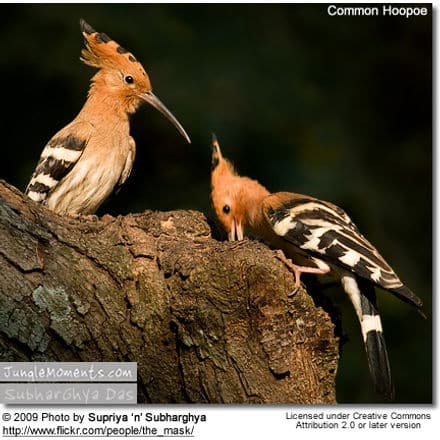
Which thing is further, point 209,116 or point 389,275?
point 209,116

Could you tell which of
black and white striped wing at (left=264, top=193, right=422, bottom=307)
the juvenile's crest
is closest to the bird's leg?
black and white striped wing at (left=264, top=193, right=422, bottom=307)

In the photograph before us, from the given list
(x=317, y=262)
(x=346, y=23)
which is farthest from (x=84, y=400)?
(x=346, y=23)

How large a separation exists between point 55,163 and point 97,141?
250 mm

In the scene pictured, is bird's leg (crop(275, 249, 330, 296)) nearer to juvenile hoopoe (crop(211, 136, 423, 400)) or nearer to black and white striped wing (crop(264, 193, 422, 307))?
juvenile hoopoe (crop(211, 136, 423, 400))

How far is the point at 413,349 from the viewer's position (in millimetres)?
5168

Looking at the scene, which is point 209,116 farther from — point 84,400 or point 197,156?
point 84,400

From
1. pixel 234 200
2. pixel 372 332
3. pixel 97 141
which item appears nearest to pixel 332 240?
pixel 372 332

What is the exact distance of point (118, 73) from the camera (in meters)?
4.53

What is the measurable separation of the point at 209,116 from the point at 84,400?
2391 mm

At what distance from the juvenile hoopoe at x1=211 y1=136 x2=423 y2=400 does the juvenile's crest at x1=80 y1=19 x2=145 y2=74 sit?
3.85 ft

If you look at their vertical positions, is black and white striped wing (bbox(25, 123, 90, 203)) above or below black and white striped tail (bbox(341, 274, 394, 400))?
above

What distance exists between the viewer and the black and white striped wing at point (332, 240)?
129 inches

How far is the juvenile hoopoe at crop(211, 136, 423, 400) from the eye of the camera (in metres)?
3.30

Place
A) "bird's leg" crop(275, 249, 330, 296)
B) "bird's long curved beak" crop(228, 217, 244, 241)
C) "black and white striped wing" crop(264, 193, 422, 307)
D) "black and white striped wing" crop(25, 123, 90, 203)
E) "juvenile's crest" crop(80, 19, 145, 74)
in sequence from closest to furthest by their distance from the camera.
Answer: "bird's leg" crop(275, 249, 330, 296) < "black and white striped wing" crop(264, 193, 422, 307) < "bird's long curved beak" crop(228, 217, 244, 241) < "black and white striped wing" crop(25, 123, 90, 203) < "juvenile's crest" crop(80, 19, 145, 74)
